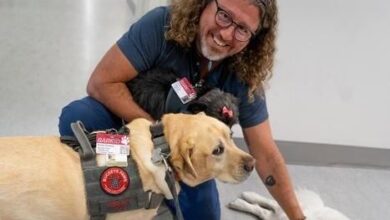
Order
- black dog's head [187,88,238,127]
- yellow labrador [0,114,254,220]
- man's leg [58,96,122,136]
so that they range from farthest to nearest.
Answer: man's leg [58,96,122,136] → black dog's head [187,88,238,127] → yellow labrador [0,114,254,220]

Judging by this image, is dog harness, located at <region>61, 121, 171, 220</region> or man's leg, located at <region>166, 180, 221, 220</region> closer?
dog harness, located at <region>61, 121, 171, 220</region>

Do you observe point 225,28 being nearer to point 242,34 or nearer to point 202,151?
point 242,34

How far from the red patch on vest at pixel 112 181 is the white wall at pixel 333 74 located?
1311mm

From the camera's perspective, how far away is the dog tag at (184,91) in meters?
1.41

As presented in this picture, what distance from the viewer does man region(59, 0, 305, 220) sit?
134 centimetres

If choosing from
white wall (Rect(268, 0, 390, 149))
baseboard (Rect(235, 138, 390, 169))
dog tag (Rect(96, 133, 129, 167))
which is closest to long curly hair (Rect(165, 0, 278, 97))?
dog tag (Rect(96, 133, 129, 167))

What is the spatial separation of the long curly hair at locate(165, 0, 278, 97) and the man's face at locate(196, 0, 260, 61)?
1.3 inches

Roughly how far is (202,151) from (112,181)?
0.77 feet

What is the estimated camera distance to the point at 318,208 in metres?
1.77

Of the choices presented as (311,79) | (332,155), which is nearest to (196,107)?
(311,79)

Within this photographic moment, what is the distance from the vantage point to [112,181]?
103cm

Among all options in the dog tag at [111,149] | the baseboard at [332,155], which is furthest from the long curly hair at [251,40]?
the baseboard at [332,155]

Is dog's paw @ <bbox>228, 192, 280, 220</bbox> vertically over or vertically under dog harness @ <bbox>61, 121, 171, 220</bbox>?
under

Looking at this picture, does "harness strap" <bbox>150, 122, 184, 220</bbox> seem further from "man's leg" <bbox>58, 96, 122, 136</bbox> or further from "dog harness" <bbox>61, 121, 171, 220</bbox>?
"man's leg" <bbox>58, 96, 122, 136</bbox>
